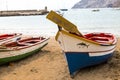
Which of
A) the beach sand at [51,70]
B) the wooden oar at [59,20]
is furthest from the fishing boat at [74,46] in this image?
the beach sand at [51,70]

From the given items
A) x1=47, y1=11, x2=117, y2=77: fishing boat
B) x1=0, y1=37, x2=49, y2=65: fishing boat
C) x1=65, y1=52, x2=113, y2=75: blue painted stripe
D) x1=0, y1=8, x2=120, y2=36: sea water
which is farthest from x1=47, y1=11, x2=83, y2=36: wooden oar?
x1=0, y1=8, x2=120, y2=36: sea water

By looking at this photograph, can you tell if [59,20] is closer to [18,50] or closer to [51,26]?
[18,50]

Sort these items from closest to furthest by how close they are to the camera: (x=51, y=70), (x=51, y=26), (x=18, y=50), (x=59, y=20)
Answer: (x=59, y=20) → (x=51, y=70) → (x=18, y=50) → (x=51, y=26)

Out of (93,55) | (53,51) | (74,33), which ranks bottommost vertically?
(53,51)

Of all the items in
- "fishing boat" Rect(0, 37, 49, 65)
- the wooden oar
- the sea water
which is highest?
the wooden oar

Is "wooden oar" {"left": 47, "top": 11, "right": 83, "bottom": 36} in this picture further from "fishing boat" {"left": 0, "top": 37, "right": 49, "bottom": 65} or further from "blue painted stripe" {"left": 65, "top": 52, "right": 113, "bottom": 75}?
"fishing boat" {"left": 0, "top": 37, "right": 49, "bottom": 65}

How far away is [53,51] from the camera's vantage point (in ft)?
46.0

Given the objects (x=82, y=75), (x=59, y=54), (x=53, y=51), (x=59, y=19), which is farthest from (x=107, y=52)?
(x=53, y=51)

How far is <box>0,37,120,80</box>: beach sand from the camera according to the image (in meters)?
9.84

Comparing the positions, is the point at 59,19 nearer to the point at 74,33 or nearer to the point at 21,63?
the point at 74,33

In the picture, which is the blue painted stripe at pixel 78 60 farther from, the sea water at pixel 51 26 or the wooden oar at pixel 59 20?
the sea water at pixel 51 26

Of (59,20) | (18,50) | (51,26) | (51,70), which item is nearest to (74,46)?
(59,20)

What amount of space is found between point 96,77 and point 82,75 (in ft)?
1.70

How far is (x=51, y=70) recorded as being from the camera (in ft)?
35.1
